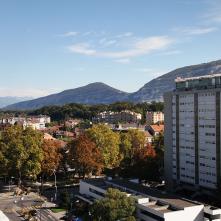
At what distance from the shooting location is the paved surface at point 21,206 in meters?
62.6

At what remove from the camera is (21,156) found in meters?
79.4

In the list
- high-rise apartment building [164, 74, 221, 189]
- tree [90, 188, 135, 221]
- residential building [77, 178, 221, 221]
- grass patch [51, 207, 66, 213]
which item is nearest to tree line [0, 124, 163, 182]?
high-rise apartment building [164, 74, 221, 189]

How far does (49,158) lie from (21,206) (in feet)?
53.9

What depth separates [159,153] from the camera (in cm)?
9038

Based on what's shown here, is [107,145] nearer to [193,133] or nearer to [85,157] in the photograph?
[85,157]

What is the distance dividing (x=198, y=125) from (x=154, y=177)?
18016 millimetres

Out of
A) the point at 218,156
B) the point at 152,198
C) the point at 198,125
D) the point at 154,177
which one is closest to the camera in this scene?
the point at 152,198

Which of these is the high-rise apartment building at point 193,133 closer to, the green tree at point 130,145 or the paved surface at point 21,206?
the green tree at point 130,145

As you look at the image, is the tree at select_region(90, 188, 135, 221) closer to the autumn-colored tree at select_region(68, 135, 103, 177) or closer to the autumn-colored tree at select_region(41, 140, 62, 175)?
the autumn-colored tree at select_region(68, 135, 103, 177)

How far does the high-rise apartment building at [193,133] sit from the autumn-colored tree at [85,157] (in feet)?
50.4

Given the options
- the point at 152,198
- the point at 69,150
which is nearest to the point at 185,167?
the point at 152,198

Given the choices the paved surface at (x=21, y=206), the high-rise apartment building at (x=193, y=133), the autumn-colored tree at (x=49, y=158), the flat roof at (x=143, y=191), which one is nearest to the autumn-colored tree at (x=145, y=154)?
the high-rise apartment building at (x=193, y=133)

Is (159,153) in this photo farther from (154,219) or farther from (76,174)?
(154,219)

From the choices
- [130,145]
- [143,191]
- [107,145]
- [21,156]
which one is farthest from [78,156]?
[143,191]
